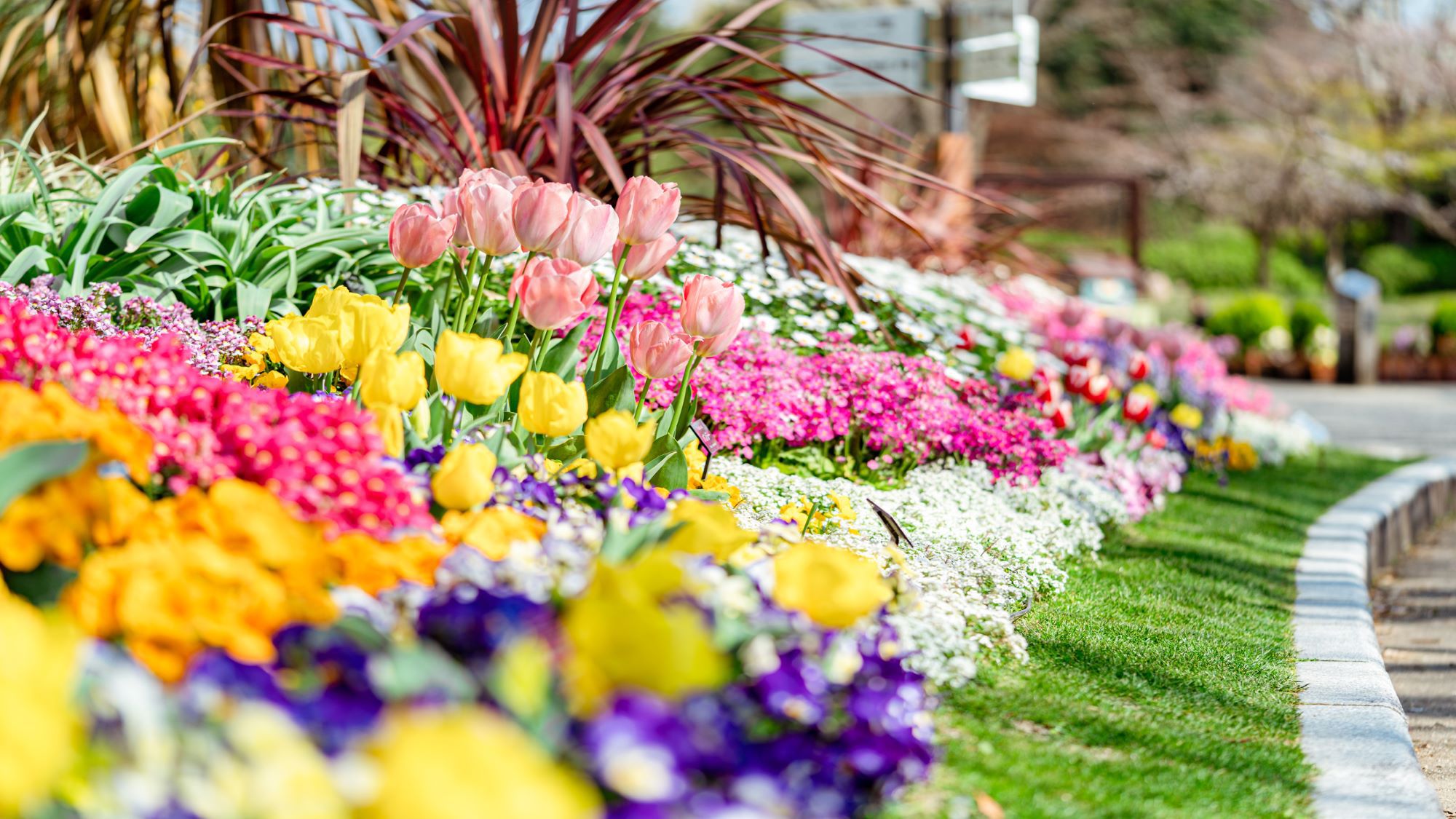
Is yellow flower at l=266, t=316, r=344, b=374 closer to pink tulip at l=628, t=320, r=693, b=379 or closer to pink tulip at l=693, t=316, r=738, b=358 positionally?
pink tulip at l=628, t=320, r=693, b=379

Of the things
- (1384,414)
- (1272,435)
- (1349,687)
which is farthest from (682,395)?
(1384,414)

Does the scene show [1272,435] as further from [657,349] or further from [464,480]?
[464,480]

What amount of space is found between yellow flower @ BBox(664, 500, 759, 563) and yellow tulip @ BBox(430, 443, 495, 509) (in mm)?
296

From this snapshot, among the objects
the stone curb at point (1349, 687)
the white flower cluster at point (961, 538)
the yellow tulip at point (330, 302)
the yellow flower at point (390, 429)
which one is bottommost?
the stone curb at point (1349, 687)

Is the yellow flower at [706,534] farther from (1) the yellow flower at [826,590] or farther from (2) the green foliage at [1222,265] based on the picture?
(2) the green foliage at [1222,265]

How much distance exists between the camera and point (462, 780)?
100cm

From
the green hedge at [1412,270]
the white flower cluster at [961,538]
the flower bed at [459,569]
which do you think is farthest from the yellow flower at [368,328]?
the green hedge at [1412,270]

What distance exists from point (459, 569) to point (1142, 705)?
1536mm

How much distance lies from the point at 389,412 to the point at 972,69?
6657 millimetres

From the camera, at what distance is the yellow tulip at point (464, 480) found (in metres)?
1.84

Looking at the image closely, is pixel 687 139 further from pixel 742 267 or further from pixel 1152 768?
pixel 1152 768

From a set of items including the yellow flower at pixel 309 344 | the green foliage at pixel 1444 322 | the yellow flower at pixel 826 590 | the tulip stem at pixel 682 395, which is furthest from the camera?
the green foliage at pixel 1444 322

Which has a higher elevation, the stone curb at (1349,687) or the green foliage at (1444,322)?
the stone curb at (1349,687)

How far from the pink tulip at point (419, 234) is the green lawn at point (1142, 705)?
1310mm
